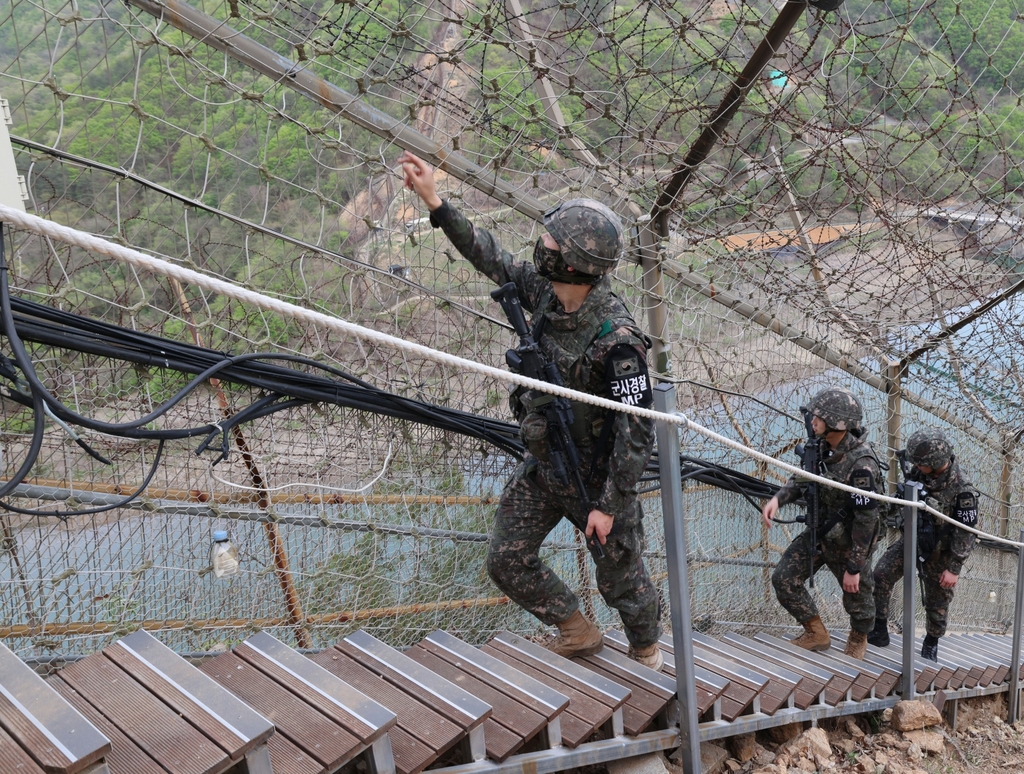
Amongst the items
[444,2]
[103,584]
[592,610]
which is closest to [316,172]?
[444,2]

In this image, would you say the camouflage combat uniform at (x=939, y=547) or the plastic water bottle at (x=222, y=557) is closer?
the plastic water bottle at (x=222, y=557)

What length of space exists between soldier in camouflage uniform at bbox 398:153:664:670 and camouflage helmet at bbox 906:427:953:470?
274 centimetres

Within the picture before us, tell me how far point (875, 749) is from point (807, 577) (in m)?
1.18

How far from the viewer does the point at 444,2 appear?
3424 millimetres

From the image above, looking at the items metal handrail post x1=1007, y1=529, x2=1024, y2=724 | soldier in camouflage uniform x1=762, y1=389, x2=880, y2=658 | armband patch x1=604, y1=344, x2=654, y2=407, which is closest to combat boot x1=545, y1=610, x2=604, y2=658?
armband patch x1=604, y1=344, x2=654, y2=407

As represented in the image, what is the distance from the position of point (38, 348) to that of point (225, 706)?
48.3 inches

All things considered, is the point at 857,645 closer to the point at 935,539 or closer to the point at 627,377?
the point at 935,539

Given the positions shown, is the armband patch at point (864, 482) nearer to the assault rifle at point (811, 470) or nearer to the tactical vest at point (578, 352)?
the assault rifle at point (811, 470)

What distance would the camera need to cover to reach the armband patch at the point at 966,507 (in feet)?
17.3

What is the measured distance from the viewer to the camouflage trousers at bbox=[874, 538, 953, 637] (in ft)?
18.5

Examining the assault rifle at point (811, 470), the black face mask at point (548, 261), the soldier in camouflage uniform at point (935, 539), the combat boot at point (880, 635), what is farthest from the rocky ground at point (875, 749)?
→ the black face mask at point (548, 261)

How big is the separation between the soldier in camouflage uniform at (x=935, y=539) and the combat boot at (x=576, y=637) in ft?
9.05

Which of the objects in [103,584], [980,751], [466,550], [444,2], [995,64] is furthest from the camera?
[995,64]

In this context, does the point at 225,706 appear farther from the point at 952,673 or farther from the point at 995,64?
the point at 995,64
